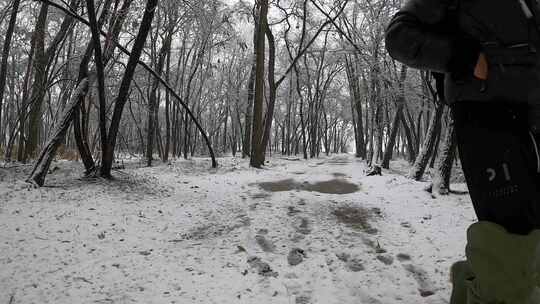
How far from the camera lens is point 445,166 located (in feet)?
18.3

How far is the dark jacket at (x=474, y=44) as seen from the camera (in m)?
1.34

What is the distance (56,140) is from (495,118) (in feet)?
18.0

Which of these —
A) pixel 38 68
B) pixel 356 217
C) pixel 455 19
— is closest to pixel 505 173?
pixel 455 19

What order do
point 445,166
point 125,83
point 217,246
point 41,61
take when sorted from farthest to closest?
1. point 41,61
2. point 445,166
3. point 125,83
4. point 217,246

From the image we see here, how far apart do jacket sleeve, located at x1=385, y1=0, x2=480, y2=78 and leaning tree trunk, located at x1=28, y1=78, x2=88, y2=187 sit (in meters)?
4.91

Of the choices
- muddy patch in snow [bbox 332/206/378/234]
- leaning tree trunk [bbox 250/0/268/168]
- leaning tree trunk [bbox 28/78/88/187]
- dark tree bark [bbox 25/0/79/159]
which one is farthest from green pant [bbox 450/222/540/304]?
leaning tree trunk [bbox 250/0/268/168]

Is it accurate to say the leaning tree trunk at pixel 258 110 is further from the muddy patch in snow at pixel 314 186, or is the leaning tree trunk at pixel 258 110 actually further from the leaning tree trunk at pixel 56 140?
the leaning tree trunk at pixel 56 140

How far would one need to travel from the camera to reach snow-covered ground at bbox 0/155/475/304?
2146mm

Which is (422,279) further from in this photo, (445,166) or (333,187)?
(333,187)

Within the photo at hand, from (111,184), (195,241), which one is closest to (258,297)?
(195,241)

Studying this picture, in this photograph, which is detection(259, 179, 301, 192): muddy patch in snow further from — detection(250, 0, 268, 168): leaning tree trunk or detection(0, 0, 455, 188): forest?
detection(250, 0, 268, 168): leaning tree trunk

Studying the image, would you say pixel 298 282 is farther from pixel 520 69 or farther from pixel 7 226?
pixel 7 226

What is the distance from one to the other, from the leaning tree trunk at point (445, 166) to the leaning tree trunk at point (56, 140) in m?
6.11

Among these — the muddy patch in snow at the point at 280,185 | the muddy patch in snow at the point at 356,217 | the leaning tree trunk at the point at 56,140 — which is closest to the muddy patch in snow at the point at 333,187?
the muddy patch in snow at the point at 280,185
